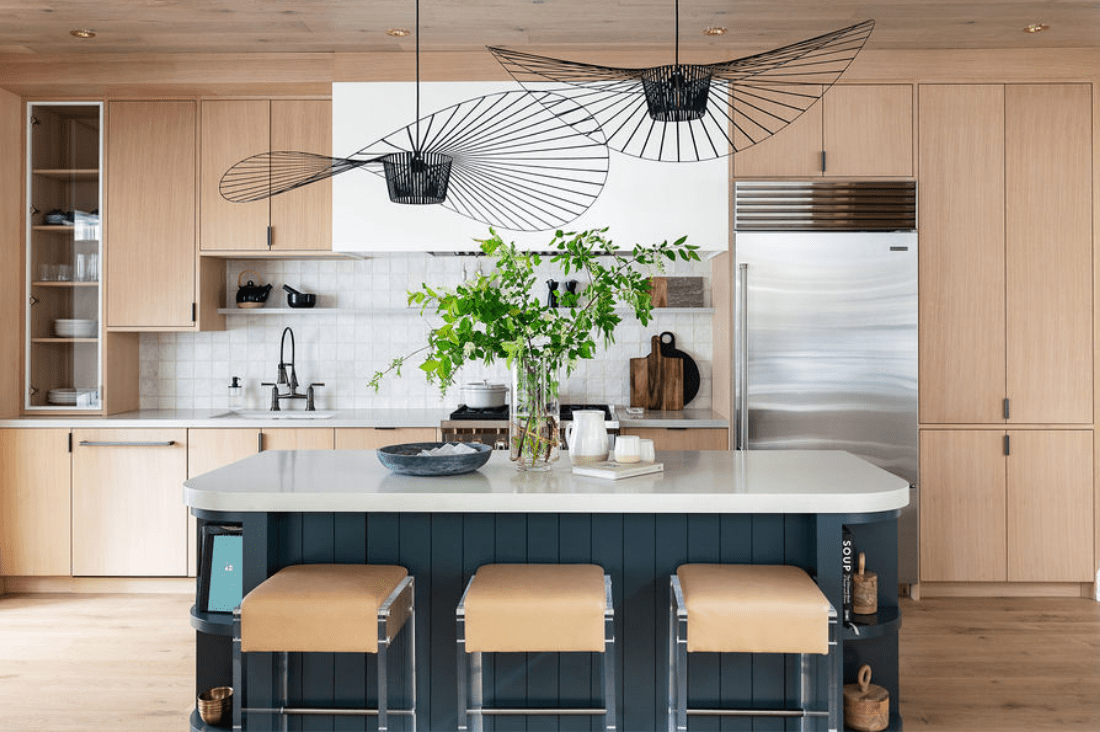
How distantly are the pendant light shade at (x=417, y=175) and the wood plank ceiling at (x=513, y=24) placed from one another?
156 cm

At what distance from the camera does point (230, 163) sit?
4.78 metres

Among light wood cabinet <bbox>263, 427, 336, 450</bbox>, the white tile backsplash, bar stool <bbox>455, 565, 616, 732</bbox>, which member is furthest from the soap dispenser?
bar stool <bbox>455, 565, 616, 732</bbox>

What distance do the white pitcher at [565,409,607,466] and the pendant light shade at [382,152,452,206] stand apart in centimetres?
77

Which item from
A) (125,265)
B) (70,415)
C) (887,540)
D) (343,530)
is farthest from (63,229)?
(887,540)

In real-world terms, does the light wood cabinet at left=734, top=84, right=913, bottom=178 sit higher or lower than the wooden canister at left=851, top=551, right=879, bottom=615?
higher

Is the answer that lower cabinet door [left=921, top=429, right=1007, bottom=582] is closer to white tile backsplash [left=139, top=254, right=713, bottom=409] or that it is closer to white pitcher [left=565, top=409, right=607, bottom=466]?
white tile backsplash [left=139, top=254, right=713, bottom=409]

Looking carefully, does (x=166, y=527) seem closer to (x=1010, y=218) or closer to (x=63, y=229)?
(x=63, y=229)

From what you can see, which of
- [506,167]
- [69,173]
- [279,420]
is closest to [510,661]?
[506,167]

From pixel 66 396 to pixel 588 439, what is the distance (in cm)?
322

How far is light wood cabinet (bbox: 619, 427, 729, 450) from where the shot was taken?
4535 mm

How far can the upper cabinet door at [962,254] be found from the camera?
14.9ft

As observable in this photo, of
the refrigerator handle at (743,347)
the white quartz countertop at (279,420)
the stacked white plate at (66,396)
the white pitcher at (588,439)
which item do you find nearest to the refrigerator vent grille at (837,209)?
the refrigerator handle at (743,347)

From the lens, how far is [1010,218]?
453 centimetres

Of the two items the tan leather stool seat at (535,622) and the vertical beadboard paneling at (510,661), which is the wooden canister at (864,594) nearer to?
the tan leather stool seat at (535,622)
